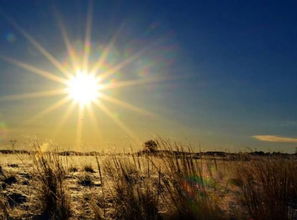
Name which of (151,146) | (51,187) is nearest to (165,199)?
(151,146)

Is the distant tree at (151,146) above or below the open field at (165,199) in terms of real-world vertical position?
above

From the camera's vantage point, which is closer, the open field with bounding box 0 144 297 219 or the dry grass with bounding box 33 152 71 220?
the open field with bounding box 0 144 297 219

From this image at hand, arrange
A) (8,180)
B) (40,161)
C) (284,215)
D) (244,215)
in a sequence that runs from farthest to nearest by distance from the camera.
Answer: (8,180), (40,161), (244,215), (284,215)

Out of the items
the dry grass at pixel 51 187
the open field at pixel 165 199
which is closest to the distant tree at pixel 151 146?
the open field at pixel 165 199

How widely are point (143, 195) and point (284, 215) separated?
4.49 feet

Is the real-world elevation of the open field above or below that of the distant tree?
below

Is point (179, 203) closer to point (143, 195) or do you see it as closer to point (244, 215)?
point (143, 195)

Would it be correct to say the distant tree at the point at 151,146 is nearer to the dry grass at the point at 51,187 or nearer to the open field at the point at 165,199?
the open field at the point at 165,199

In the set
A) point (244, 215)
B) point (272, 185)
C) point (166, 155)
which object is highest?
point (166, 155)

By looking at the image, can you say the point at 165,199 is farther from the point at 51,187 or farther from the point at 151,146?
the point at 51,187

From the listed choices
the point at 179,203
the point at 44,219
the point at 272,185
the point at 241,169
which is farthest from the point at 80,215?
the point at 241,169

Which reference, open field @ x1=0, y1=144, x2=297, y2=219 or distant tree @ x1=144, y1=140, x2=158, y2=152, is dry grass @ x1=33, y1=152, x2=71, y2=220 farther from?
distant tree @ x1=144, y1=140, x2=158, y2=152

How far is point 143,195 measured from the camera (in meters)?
3.43

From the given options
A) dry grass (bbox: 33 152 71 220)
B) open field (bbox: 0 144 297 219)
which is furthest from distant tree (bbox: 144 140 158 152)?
dry grass (bbox: 33 152 71 220)
